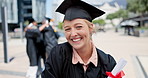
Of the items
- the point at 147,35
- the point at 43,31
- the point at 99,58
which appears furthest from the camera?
the point at 147,35

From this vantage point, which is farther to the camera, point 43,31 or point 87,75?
point 43,31

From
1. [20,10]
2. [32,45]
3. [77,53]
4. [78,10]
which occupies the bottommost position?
[32,45]

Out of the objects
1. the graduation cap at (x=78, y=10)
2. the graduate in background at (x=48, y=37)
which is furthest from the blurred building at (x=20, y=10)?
the graduation cap at (x=78, y=10)

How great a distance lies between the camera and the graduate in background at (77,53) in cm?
137

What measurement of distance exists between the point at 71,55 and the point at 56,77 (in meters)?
0.21

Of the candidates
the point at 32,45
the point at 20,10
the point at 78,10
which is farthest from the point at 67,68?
the point at 20,10

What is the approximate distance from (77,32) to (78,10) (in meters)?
0.18

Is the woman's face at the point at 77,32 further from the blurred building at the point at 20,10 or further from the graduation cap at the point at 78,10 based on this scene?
the blurred building at the point at 20,10

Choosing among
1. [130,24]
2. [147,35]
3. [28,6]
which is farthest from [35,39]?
[28,6]

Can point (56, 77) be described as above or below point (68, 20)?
below

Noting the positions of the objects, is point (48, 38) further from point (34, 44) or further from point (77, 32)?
point (77, 32)

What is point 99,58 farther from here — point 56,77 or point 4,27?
point 4,27

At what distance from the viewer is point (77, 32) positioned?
1.35 meters

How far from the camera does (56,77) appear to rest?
1393 mm
